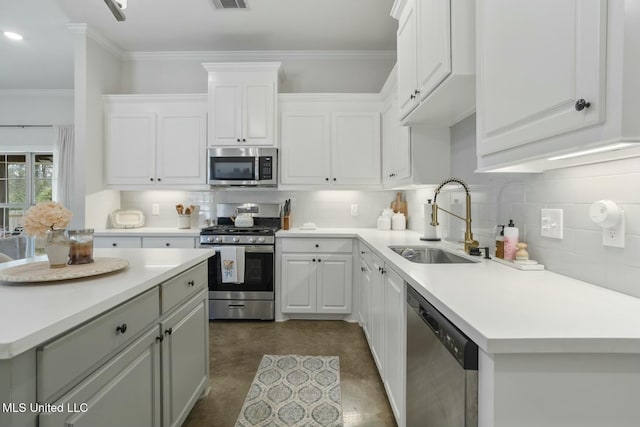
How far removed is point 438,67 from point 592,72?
0.86 meters

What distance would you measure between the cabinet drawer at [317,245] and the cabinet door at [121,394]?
187 centimetres

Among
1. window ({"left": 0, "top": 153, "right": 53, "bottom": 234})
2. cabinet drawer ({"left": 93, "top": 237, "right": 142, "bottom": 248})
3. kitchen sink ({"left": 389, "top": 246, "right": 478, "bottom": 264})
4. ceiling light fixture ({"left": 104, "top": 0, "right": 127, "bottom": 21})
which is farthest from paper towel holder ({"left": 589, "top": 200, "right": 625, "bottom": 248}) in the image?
window ({"left": 0, "top": 153, "right": 53, "bottom": 234})

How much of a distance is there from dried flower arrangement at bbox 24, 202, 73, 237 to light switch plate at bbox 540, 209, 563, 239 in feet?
6.67

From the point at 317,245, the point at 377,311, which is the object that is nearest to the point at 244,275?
the point at 317,245

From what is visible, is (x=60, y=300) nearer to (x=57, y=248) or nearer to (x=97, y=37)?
(x=57, y=248)

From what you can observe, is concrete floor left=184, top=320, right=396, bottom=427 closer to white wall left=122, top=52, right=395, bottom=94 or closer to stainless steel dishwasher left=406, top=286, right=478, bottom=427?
stainless steel dishwasher left=406, top=286, right=478, bottom=427

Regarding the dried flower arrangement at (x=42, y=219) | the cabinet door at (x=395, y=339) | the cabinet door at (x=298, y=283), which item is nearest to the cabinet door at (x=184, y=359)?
the dried flower arrangement at (x=42, y=219)

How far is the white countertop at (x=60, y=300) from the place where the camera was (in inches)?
28.9

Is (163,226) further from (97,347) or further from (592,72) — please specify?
(592,72)

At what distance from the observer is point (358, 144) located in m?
3.40

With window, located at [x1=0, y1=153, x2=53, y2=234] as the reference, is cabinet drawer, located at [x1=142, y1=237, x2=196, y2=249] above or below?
below

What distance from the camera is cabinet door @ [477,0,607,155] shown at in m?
0.75

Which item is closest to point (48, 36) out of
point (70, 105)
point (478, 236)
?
point (70, 105)

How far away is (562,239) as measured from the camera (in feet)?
4.33
